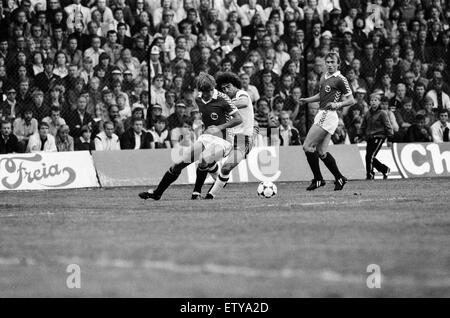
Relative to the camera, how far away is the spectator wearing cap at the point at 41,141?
21609mm

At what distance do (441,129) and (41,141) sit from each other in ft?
30.2

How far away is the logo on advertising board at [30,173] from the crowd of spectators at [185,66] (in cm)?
38

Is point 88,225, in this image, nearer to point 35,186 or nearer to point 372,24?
point 35,186

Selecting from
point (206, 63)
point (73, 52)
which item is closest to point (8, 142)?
point (73, 52)

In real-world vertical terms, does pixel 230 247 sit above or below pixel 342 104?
below

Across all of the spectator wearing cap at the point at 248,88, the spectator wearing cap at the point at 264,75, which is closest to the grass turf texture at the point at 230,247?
the spectator wearing cap at the point at 248,88

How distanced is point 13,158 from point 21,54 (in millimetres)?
2199

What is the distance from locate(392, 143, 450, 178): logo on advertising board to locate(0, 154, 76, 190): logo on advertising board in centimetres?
745

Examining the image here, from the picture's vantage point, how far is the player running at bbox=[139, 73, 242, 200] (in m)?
16.4

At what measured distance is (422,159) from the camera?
23734 mm

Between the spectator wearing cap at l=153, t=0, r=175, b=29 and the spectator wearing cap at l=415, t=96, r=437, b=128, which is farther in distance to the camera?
the spectator wearing cap at l=415, t=96, r=437, b=128

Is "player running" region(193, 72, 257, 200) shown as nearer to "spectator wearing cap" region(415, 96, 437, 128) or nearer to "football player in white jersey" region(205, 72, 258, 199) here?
"football player in white jersey" region(205, 72, 258, 199)

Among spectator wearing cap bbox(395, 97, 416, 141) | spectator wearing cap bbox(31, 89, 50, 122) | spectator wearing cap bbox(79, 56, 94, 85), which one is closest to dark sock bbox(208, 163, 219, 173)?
spectator wearing cap bbox(31, 89, 50, 122)

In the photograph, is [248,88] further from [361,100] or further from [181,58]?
[361,100]
